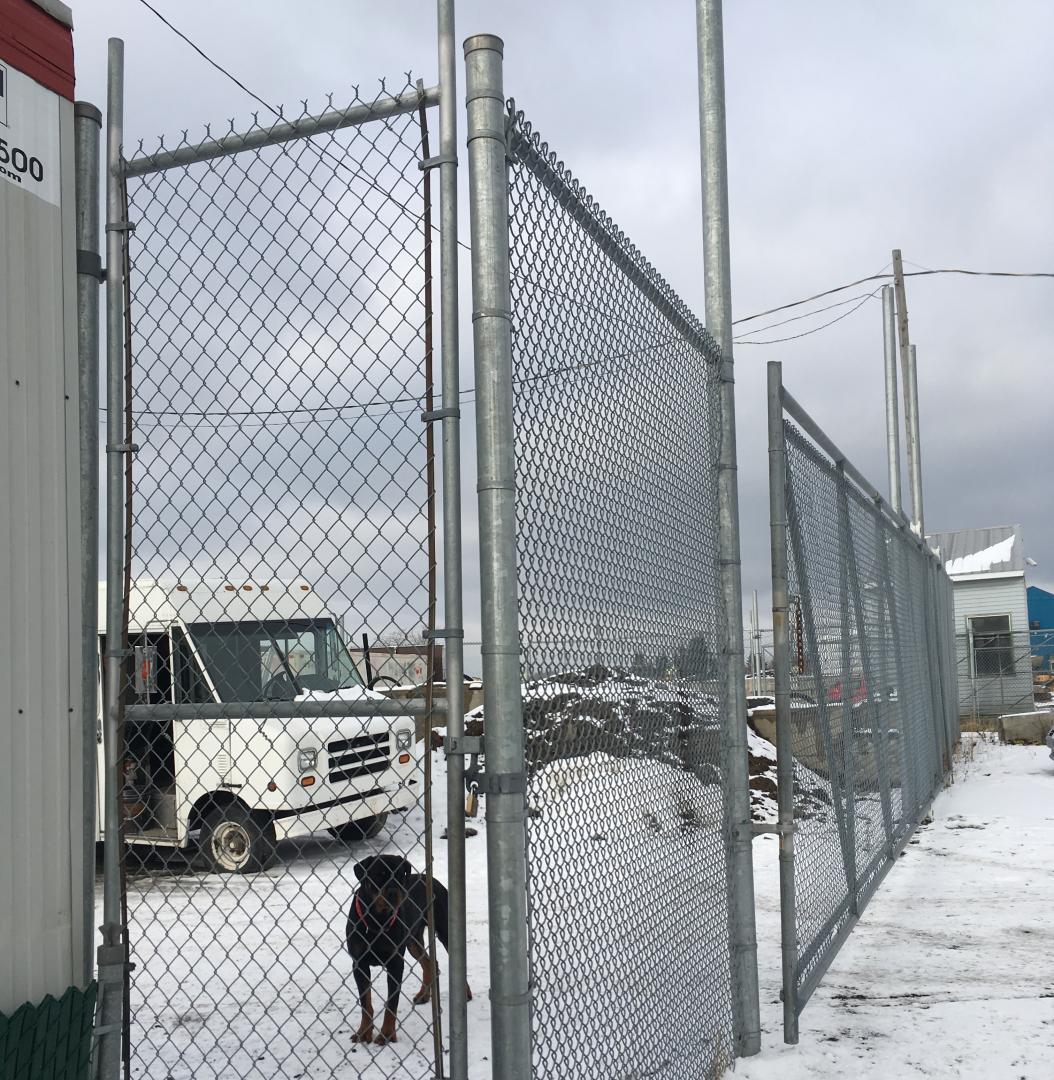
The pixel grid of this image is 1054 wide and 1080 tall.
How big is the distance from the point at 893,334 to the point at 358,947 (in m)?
17.4

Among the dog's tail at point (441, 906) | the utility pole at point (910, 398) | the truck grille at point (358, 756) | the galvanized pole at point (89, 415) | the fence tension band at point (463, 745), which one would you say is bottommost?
the dog's tail at point (441, 906)

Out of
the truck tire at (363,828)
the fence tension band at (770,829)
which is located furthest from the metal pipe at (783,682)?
the truck tire at (363,828)

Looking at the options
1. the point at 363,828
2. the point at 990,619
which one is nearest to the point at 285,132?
the point at 363,828

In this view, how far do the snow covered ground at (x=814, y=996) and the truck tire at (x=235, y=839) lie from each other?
189 mm

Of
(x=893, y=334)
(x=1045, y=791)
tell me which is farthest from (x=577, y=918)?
(x=893, y=334)

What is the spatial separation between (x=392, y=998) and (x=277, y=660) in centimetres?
549

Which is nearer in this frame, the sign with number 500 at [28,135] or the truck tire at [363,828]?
the sign with number 500 at [28,135]

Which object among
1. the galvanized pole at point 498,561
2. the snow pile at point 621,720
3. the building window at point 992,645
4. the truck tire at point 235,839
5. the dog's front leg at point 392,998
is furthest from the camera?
the building window at point 992,645

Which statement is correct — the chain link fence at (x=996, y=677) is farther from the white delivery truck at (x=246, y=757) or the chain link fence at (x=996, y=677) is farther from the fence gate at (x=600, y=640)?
the fence gate at (x=600, y=640)

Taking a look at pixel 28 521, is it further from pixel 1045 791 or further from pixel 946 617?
pixel 946 617

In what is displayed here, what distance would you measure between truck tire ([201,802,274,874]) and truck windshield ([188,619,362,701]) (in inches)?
39.6

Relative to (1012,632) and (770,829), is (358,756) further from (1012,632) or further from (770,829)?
(1012,632)

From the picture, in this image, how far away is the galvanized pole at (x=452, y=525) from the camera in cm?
251

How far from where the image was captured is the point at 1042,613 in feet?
140
